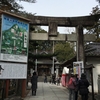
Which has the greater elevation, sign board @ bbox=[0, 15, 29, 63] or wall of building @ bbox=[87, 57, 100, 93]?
sign board @ bbox=[0, 15, 29, 63]

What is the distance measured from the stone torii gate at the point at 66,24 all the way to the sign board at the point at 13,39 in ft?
13.5

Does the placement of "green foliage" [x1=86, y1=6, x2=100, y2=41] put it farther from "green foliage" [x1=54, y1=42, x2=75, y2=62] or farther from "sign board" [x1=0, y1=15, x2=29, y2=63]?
"green foliage" [x1=54, y1=42, x2=75, y2=62]

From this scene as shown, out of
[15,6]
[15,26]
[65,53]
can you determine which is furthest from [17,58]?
[65,53]

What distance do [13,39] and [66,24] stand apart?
5.87 metres

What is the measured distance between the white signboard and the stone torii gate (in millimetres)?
4626

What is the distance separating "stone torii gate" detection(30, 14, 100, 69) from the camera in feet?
42.4

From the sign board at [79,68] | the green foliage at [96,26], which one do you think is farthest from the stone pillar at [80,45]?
the green foliage at [96,26]

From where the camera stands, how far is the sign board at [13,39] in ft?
25.6

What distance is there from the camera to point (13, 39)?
8125mm

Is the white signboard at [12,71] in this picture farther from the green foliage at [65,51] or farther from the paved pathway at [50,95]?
the green foliage at [65,51]

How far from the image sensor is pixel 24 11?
1257cm

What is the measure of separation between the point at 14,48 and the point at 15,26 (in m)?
0.98

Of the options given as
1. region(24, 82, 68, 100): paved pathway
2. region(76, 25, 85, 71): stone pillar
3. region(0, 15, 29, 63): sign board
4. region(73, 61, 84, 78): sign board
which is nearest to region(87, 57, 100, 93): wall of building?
region(76, 25, 85, 71): stone pillar

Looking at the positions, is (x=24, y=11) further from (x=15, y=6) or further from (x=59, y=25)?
(x=59, y=25)
